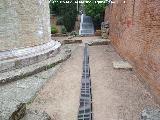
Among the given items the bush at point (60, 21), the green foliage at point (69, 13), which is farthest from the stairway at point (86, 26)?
the bush at point (60, 21)

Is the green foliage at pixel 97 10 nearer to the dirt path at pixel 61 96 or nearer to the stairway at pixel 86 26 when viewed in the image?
the stairway at pixel 86 26

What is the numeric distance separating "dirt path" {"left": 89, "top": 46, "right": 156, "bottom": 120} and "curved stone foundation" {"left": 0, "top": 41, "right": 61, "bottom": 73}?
2.18 meters

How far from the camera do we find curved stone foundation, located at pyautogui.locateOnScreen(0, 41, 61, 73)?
900 centimetres

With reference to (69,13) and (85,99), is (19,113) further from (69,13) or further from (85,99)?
(69,13)

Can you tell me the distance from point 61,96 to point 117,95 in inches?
57.9

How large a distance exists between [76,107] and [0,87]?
8.38ft

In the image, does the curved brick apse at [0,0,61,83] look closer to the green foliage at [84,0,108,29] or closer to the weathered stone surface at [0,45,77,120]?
the weathered stone surface at [0,45,77,120]

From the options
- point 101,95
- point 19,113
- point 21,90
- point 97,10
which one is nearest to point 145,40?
point 101,95

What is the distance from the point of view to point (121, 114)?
5910 mm

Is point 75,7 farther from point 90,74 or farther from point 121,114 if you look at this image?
point 121,114

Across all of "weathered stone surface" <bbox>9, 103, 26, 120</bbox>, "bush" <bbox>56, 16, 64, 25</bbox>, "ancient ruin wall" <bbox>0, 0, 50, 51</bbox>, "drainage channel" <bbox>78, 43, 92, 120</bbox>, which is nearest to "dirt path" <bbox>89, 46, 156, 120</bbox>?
"drainage channel" <bbox>78, 43, 92, 120</bbox>

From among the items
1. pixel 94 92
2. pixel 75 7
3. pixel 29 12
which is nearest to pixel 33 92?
pixel 94 92

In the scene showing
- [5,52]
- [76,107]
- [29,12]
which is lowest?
[76,107]

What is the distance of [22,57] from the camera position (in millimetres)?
9633
